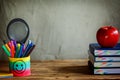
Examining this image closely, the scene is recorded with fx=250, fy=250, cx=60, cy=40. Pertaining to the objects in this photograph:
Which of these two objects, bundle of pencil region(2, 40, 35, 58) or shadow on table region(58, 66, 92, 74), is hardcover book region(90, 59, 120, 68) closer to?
shadow on table region(58, 66, 92, 74)

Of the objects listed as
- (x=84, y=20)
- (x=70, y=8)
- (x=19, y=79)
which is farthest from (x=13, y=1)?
(x=19, y=79)

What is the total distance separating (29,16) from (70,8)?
0.29m

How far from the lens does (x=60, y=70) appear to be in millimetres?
1502

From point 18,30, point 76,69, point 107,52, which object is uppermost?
point 18,30

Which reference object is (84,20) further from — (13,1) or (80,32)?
(13,1)

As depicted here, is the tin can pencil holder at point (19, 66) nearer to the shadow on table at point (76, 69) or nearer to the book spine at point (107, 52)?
the shadow on table at point (76, 69)

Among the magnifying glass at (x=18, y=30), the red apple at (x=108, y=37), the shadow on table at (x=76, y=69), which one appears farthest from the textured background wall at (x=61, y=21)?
the red apple at (x=108, y=37)

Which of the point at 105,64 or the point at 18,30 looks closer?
the point at 105,64

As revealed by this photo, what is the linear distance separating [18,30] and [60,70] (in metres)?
0.44

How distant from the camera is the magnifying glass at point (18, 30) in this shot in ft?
5.54

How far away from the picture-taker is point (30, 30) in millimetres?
1763

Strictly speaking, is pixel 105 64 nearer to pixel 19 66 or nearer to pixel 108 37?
pixel 108 37

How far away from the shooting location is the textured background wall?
5.73 ft

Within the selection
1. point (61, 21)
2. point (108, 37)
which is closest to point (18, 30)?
point (61, 21)
